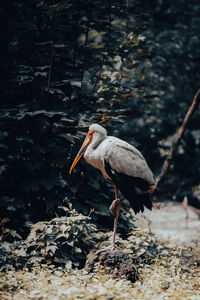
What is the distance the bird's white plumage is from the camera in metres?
4.08

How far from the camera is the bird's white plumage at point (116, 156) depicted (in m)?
4.08

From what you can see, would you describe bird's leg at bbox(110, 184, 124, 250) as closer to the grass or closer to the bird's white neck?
the grass

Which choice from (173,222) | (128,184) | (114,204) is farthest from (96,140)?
(173,222)

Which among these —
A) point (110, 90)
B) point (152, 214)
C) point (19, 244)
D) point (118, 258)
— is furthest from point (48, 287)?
point (152, 214)

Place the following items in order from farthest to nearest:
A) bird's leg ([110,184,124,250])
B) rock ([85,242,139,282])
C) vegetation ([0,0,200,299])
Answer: vegetation ([0,0,200,299]) < bird's leg ([110,184,124,250]) < rock ([85,242,139,282])

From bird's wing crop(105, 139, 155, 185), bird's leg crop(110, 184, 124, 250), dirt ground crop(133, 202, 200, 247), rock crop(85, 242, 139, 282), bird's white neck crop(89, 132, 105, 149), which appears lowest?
dirt ground crop(133, 202, 200, 247)

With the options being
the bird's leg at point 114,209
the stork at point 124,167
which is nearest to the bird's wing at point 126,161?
the stork at point 124,167

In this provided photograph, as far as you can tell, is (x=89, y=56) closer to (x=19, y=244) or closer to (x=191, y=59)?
(x=19, y=244)

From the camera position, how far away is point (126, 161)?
4.10 metres

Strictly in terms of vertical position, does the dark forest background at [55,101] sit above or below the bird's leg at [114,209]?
above

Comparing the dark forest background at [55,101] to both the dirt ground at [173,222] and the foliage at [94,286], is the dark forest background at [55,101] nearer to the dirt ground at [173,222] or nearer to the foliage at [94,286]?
the foliage at [94,286]

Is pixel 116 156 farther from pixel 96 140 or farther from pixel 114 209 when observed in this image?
pixel 114 209

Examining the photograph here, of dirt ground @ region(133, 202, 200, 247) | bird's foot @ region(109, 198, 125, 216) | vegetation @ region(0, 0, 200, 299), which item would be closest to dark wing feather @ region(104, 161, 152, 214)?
bird's foot @ region(109, 198, 125, 216)

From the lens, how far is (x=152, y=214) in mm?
11445
